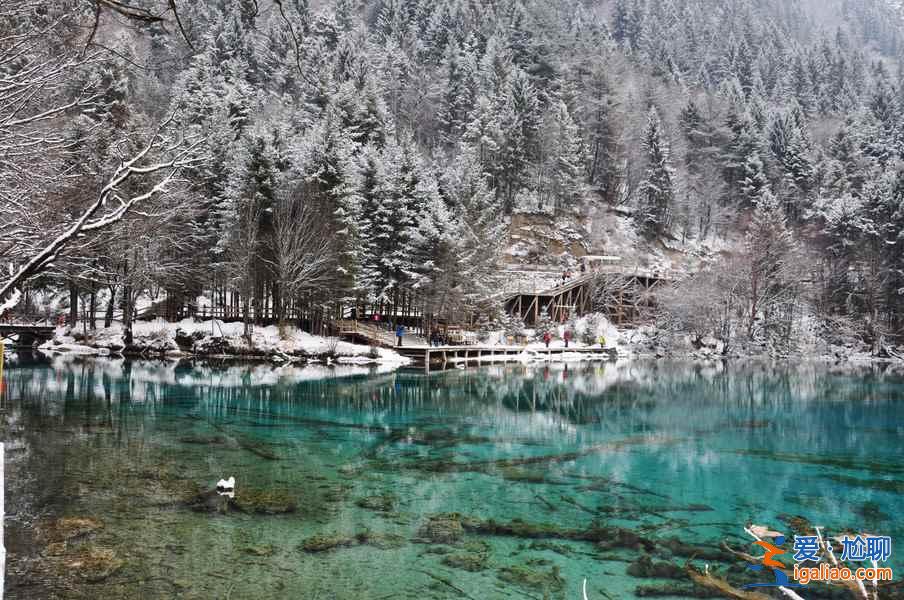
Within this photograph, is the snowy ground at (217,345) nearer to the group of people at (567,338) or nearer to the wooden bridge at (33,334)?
the wooden bridge at (33,334)

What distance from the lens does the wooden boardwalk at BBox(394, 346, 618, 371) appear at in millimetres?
36812

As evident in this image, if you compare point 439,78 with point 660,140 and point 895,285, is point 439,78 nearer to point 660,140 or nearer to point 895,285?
point 660,140

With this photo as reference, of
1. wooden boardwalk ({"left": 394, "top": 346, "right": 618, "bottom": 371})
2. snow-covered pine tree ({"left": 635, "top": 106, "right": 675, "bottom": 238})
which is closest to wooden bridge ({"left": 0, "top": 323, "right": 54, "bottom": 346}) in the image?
wooden boardwalk ({"left": 394, "top": 346, "right": 618, "bottom": 371})

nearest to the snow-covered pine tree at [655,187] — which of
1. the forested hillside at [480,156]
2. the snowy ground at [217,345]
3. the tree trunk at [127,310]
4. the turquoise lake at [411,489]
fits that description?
the forested hillside at [480,156]

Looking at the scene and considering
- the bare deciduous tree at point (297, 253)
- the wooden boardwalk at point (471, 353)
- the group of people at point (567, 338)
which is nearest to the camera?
the bare deciduous tree at point (297, 253)

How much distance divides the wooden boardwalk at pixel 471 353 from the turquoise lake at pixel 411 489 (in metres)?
11.2

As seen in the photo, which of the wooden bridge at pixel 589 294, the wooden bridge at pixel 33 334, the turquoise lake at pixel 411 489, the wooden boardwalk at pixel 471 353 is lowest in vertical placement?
the turquoise lake at pixel 411 489

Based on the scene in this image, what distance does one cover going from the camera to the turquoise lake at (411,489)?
329 inches

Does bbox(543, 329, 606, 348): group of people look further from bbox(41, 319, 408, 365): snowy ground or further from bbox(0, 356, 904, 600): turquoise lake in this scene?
bbox(0, 356, 904, 600): turquoise lake

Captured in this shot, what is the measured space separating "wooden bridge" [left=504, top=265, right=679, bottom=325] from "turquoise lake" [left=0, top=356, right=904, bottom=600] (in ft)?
78.4

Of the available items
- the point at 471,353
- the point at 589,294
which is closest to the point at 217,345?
the point at 471,353

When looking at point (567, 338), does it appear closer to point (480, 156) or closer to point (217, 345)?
point (217, 345)

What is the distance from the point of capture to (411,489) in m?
12.3

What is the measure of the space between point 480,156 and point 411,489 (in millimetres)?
53453
